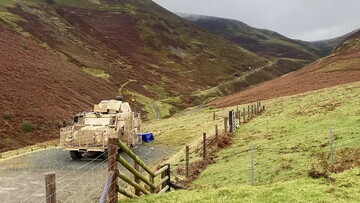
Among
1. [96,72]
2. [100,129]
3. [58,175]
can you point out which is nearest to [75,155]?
[100,129]

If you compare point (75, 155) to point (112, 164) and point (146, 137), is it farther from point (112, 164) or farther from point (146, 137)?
point (112, 164)

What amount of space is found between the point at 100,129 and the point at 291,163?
660 inches

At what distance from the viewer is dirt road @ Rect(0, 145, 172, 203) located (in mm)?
18797

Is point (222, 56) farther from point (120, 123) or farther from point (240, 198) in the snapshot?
point (240, 198)

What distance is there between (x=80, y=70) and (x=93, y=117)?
187 ft

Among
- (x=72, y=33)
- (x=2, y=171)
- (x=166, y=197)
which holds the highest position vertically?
(x=72, y=33)

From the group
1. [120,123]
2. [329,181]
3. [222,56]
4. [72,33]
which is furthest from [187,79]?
[329,181]

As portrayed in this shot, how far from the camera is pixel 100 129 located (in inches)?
1212

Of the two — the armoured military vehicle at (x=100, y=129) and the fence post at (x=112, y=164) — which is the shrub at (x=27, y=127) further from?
the fence post at (x=112, y=164)

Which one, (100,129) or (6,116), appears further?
(6,116)

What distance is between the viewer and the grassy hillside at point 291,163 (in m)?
13.2

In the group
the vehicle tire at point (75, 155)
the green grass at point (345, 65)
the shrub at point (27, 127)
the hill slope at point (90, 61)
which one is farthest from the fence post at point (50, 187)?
the green grass at point (345, 65)

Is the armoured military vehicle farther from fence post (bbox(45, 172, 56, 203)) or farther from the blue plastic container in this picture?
fence post (bbox(45, 172, 56, 203))

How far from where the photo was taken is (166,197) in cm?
1373
